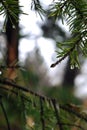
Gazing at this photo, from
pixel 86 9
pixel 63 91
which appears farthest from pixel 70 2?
pixel 63 91

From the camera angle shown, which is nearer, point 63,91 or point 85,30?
point 85,30

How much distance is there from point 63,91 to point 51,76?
270 inches

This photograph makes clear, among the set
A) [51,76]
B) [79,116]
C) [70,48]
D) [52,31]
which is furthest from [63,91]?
[51,76]

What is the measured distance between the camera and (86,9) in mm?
570

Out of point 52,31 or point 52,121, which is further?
point 52,31

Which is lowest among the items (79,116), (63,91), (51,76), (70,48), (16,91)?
(51,76)

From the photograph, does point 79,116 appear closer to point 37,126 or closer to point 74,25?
point 37,126

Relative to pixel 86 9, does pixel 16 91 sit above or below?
below

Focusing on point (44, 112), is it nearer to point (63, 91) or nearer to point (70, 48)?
point (70, 48)

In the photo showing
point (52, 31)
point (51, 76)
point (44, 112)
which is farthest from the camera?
point (51, 76)

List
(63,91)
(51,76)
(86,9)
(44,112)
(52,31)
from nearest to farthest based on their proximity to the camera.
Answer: (86,9), (44,112), (52,31), (63,91), (51,76)

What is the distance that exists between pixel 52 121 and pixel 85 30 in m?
0.46

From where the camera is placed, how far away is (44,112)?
98cm

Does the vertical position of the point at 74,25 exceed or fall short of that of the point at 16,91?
it exceeds it
